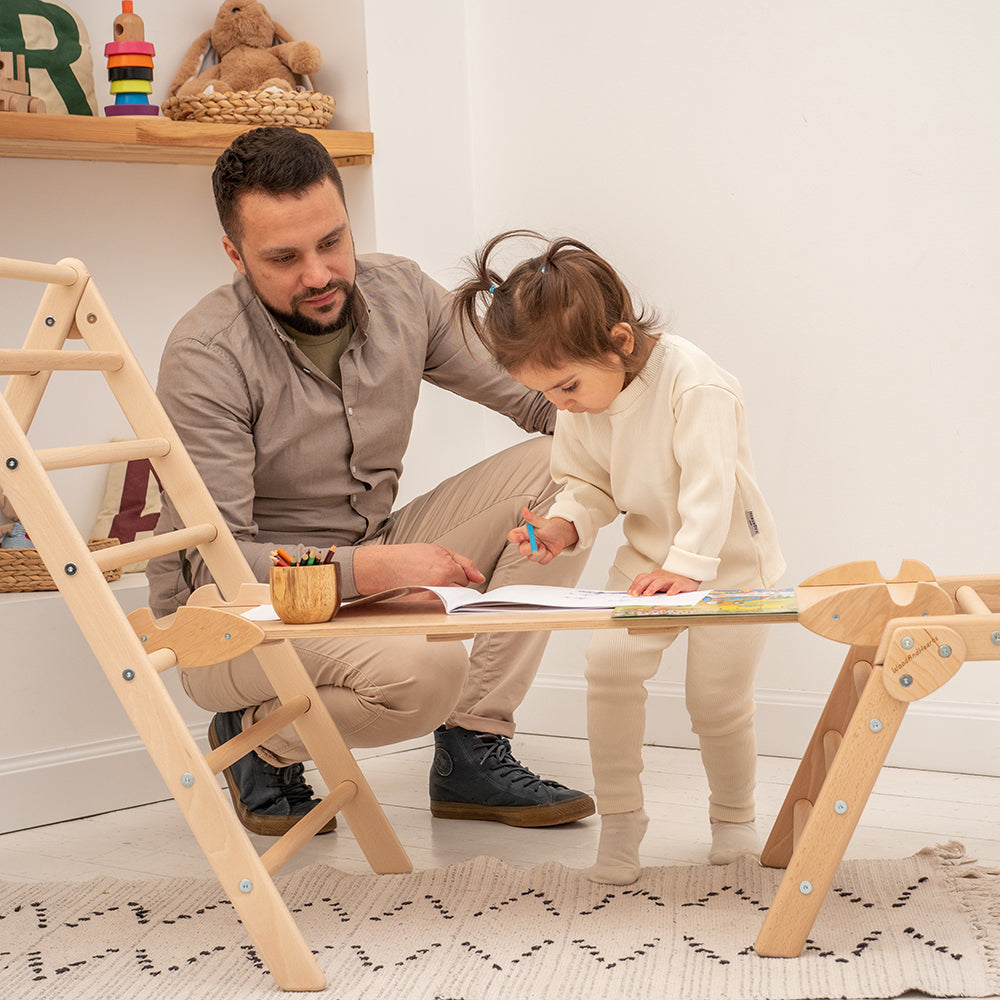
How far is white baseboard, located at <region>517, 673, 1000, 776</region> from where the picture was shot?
221 cm

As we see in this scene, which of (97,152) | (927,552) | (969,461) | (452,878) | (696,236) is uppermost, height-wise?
(97,152)

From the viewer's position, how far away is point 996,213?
2.09 meters

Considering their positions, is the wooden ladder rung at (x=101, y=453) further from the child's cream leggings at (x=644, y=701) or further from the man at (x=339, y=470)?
the child's cream leggings at (x=644, y=701)

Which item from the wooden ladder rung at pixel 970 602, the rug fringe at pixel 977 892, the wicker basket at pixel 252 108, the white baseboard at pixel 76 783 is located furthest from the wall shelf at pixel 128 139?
the rug fringe at pixel 977 892

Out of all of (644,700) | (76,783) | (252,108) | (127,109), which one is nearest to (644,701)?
(644,700)

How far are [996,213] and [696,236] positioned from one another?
22.2 inches

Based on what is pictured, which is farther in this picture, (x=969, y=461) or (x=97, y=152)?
(x=97, y=152)

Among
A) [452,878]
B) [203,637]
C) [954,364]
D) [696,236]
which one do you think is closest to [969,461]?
[954,364]

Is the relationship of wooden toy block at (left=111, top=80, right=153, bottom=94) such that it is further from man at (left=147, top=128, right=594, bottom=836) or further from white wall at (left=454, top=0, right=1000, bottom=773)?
white wall at (left=454, top=0, right=1000, bottom=773)

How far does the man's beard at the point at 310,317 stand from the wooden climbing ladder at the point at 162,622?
0.36 meters

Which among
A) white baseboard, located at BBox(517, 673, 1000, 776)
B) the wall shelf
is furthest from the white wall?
the wall shelf

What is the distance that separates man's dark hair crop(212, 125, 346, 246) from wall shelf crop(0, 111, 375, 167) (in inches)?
13.9

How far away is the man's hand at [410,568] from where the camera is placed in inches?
68.5

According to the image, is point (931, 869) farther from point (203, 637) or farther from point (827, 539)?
point (203, 637)
